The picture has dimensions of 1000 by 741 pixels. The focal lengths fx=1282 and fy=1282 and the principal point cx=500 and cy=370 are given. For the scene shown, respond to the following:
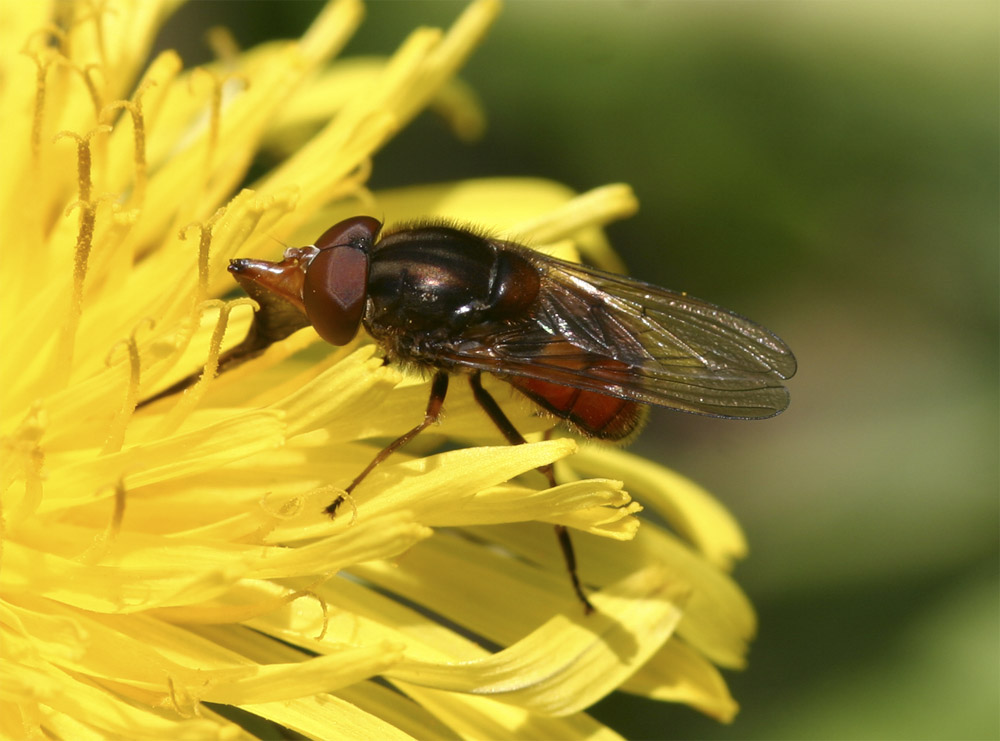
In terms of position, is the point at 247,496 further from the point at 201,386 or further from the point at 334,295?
the point at 334,295

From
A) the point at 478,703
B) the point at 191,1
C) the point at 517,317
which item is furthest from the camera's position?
the point at 191,1

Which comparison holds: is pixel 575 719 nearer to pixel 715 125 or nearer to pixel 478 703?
pixel 478 703

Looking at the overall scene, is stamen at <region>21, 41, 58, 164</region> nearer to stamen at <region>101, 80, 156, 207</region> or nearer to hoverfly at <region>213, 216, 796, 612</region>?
stamen at <region>101, 80, 156, 207</region>

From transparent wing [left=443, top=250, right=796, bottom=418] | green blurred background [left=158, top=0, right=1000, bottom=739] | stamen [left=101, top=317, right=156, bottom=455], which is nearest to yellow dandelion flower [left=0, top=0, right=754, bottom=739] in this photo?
stamen [left=101, top=317, right=156, bottom=455]

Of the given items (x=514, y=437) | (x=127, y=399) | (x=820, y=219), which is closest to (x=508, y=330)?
(x=514, y=437)

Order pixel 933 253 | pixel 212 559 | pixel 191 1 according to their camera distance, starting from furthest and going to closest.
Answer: pixel 191 1 < pixel 933 253 < pixel 212 559

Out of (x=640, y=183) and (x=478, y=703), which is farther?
(x=640, y=183)

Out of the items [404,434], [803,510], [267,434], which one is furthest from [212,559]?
[803,510]

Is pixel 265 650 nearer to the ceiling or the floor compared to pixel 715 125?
nearer to the floor

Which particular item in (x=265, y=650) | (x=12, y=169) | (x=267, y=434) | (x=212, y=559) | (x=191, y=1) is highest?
(x=191, y=1)
